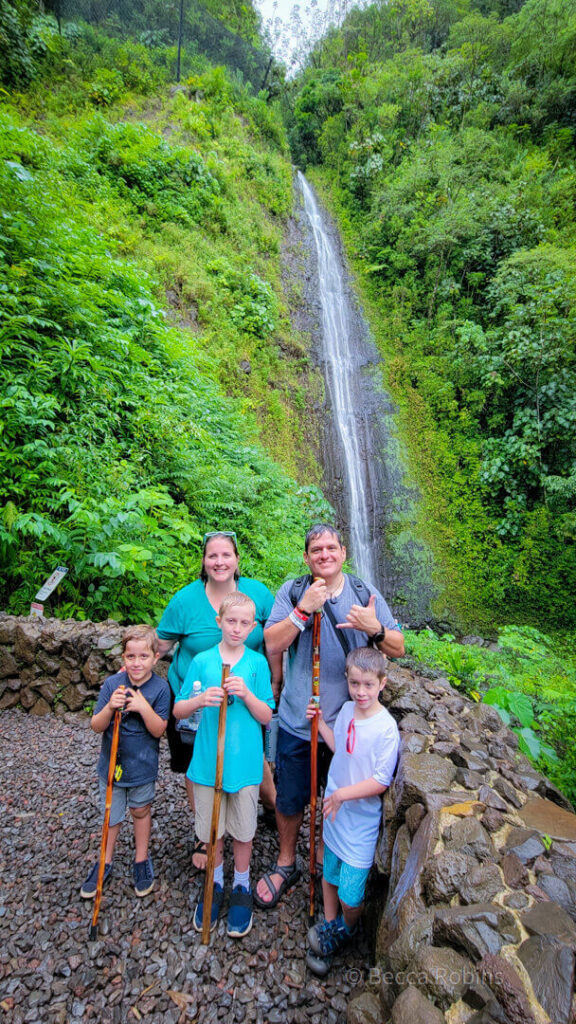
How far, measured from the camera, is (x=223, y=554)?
2537 millimetres

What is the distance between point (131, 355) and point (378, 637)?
6.06 m

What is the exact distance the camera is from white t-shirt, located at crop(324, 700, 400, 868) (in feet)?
6.48

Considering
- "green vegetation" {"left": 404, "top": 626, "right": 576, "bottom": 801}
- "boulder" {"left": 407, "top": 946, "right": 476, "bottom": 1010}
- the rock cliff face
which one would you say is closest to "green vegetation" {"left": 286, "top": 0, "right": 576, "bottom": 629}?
"green vegetation" {"left": 404, "top": 626, "right": 576, "bottom": 801}

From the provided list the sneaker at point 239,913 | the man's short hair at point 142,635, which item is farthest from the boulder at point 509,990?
the man's short hair at point 142,635

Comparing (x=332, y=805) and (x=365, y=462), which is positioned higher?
(x=365, y=462)

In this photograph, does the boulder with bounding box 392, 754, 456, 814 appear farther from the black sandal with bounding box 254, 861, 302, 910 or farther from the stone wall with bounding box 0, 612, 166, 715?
the stone wall with bounding box 0, 612, 166, 715

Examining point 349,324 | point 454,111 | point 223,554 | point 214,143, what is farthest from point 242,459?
point 454,111

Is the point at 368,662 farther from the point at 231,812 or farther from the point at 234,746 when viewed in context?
the point at 231,812

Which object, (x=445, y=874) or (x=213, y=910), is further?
(x=213, y=910)

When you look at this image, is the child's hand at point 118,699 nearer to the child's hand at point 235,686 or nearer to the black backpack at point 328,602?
the child's hand at point 235,686

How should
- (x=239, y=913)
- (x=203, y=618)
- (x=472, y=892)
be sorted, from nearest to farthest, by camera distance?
Answer: (x=472, y=892) < (x=239, y=913) < (x=203, y=618)

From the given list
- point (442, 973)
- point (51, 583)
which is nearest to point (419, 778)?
point (442, 973)

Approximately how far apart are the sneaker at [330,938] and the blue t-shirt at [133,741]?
111cm

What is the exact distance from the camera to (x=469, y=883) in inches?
60.6
